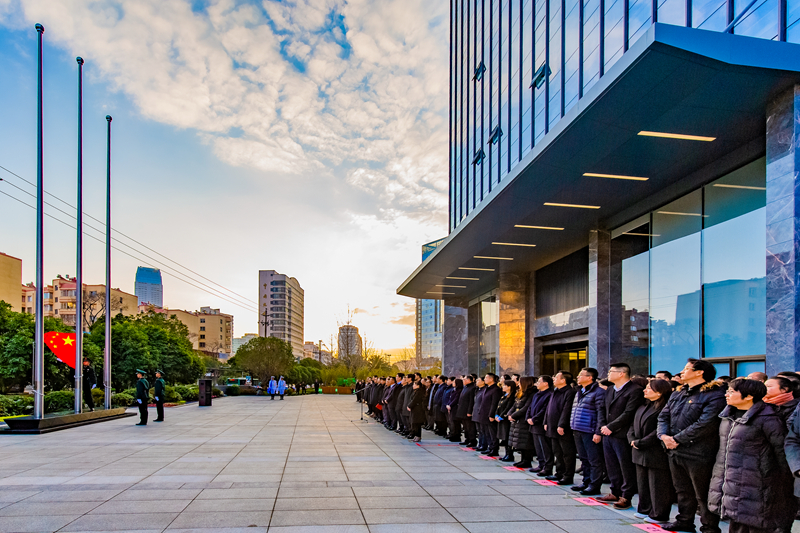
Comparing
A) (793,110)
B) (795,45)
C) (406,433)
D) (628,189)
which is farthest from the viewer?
(406,433)

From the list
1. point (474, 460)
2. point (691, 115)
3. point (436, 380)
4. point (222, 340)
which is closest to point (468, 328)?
point (436, 380)

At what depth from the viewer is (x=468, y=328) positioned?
37812 mm

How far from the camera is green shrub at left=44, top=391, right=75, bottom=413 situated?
21977mm

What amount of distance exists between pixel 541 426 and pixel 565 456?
851 millimetres

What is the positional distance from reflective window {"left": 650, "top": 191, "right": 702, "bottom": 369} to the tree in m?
46.2

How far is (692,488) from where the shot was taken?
7105 mm

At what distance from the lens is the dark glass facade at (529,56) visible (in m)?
12.6

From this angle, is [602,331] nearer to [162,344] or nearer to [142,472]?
[142,472]

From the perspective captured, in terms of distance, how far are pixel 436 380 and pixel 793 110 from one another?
11.9 metres

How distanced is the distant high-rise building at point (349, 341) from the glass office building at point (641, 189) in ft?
132

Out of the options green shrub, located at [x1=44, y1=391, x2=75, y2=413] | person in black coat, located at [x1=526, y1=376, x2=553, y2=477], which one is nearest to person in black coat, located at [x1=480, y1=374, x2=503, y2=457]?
person in black coat, located at [x1=526, y1=376, x2=553, y2=477]

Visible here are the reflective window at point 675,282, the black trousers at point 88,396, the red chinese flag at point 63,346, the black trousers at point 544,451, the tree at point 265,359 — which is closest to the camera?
the black trousers at point 544,451

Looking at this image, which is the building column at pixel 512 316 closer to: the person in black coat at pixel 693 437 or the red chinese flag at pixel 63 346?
the red chinese flag at pixel 63 346

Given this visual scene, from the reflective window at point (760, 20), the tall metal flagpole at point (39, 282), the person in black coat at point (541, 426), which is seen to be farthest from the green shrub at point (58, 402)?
the reflective window at point (760, 20)
